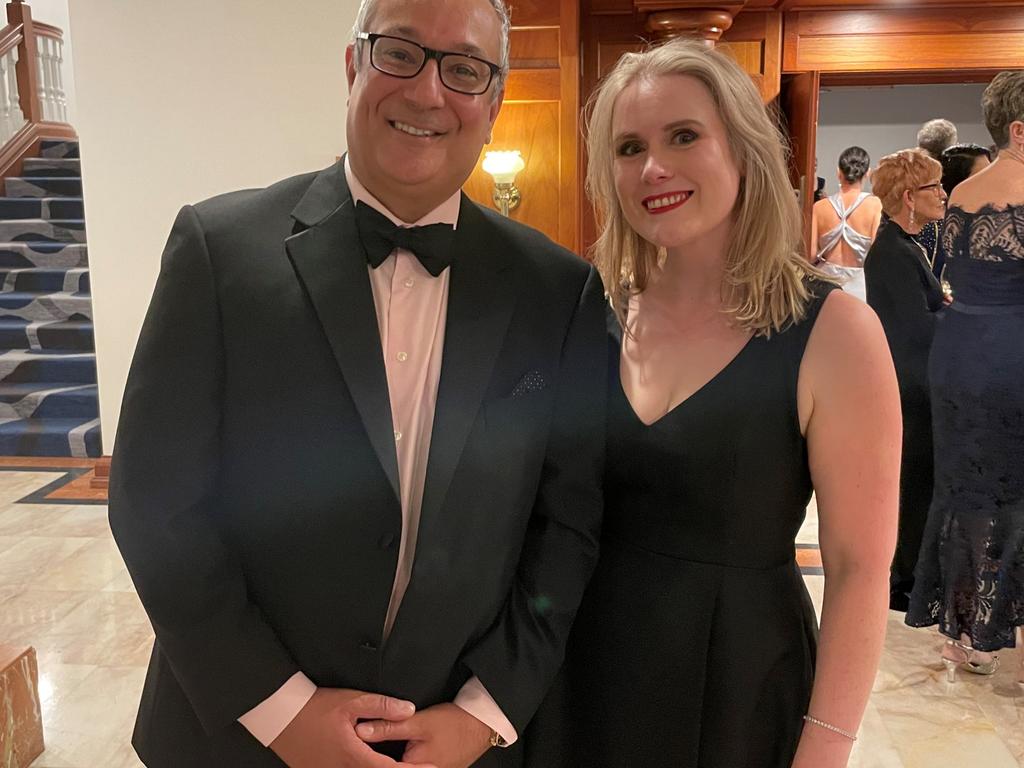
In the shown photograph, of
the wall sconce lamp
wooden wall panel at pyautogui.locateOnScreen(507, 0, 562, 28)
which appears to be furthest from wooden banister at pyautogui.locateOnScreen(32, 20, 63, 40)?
the wall sconce lamp

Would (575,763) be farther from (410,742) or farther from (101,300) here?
(101,300)

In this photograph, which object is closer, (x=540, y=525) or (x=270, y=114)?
(x=540, y=525)

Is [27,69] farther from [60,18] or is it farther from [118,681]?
[118,681]

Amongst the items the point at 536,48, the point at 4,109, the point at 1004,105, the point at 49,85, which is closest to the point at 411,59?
the point at 1004,105

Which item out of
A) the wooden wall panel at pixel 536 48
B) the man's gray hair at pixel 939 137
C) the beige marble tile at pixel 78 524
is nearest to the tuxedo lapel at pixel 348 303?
the beige marble tile at pixel 78 524

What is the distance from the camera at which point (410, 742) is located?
132cm

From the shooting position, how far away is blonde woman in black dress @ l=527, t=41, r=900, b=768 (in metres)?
1.43

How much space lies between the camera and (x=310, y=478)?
4.14 ft

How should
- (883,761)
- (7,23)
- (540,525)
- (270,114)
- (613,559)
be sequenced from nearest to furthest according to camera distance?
(540,525)
(613,559)
(883,761)
(270,114)
(7,23)

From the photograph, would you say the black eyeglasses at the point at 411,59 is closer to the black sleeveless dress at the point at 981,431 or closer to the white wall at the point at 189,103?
the black sleeveless dress at the point at 981,431

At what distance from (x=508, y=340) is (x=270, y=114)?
4172 millimetres

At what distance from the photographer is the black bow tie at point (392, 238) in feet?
4.28

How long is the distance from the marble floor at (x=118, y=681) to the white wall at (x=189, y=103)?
6.11 ft

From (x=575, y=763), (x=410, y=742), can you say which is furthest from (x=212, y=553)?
(x=575, y=763)
